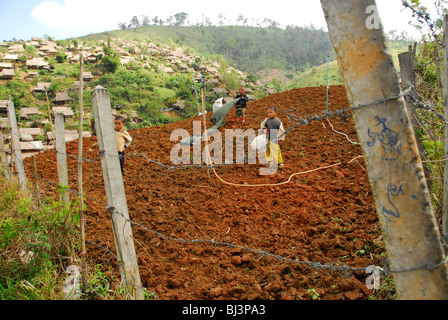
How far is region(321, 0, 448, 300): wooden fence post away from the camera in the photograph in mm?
1221

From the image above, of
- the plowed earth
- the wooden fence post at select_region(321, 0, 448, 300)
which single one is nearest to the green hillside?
the plowed earth

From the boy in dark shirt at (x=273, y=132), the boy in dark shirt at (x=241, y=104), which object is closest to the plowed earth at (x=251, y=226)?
the boy in dark shirt at (x=273, y=132)

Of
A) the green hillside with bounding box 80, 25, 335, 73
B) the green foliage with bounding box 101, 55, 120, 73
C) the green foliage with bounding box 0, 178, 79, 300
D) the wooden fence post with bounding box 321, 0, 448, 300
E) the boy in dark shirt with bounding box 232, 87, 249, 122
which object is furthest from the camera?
the green hillside with bounding box 80, 25, 335, 73

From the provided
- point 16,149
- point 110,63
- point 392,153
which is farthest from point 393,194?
point 110,63

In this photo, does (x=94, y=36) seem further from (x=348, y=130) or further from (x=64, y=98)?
(x=348, y=130)

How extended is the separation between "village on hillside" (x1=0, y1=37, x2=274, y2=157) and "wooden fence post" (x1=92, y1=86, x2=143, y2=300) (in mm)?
20038

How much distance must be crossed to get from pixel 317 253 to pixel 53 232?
2506mm

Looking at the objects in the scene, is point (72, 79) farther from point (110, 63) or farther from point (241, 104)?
point (241, 104)

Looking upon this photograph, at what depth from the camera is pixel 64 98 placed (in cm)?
3450

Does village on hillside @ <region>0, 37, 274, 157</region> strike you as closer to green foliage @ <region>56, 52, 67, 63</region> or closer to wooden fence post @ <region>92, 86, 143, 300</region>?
green foliage @ <region>56, 52, 67, 63</region>

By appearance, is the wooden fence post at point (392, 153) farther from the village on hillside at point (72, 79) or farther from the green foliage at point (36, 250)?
the village on hillside at point (72, 79)

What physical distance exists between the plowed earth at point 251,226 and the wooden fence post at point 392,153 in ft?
0.58

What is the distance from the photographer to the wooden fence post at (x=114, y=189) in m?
2.06

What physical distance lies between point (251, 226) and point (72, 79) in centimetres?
4695
